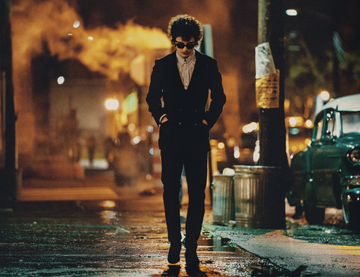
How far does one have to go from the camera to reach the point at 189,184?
5020 mm

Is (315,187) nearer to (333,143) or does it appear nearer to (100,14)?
(333,143)

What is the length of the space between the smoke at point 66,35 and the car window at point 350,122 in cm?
957

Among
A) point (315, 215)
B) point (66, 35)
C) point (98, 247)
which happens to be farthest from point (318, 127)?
point (66, 35)

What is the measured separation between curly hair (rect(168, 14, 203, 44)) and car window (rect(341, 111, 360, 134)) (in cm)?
454

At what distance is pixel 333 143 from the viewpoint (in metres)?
8.73

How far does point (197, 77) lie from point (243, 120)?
39751mm

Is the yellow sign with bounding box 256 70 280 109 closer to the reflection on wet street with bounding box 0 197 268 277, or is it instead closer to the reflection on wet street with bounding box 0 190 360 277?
the reflection on wet street with bounding box 0 190 360 277

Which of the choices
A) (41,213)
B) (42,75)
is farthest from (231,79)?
(41,213)

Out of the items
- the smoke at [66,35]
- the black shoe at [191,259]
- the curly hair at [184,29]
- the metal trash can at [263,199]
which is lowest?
the black shoe at [191,259]

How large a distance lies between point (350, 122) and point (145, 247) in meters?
4.38

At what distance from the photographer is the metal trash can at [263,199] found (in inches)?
318

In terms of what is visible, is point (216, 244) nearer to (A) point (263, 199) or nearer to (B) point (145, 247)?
(B) point (145, 247)

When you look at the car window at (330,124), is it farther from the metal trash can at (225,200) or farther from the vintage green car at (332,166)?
the metal trash can at (225,200)

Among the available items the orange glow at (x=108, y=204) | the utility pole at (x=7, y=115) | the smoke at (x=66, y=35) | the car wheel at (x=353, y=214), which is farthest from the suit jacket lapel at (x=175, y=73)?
the smoke at (x=66, y=35)
